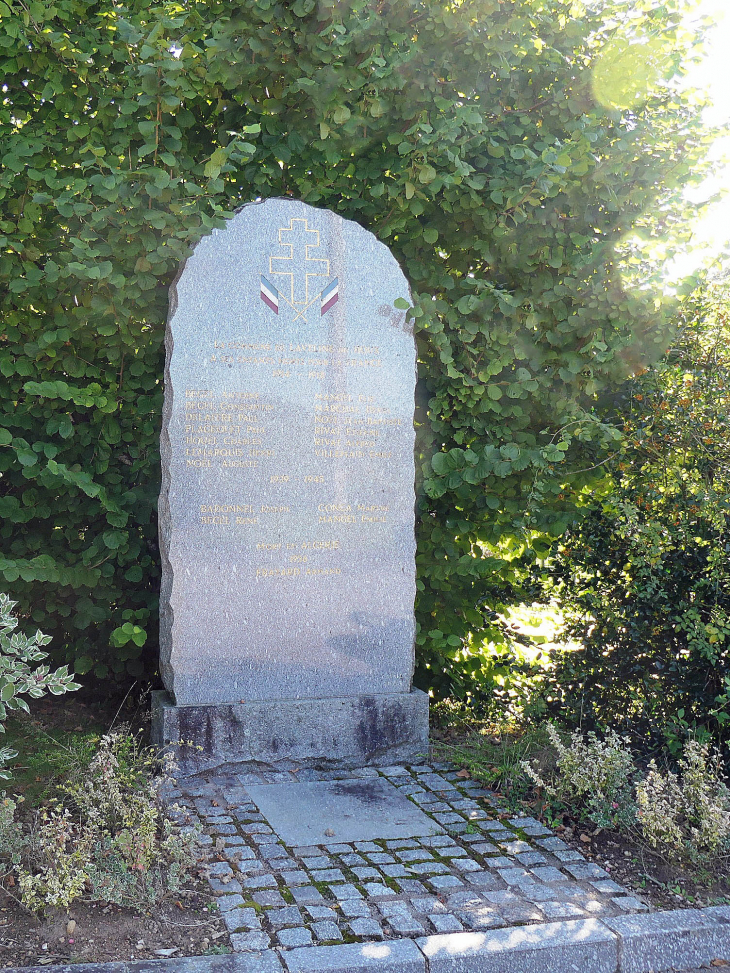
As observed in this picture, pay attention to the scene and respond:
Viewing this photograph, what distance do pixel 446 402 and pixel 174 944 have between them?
3250 millimetres

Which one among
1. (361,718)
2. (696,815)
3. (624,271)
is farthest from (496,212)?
(696,815)

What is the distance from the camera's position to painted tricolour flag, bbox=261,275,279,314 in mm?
4582

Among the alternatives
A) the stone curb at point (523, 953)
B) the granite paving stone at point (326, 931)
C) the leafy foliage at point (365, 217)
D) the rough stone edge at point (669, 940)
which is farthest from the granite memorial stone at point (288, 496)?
the rough stone edge at point (669, 940)

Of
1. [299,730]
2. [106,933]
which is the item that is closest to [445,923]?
[106,933]

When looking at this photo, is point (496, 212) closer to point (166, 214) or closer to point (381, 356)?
point (381, 356)

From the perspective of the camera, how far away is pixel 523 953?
2.91 m

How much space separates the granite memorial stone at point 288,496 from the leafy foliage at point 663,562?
3.22ft

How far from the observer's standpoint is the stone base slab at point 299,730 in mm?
4359

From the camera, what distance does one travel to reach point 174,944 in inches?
113

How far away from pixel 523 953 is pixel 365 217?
13.2ft

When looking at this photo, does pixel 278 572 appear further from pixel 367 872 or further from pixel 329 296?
pixel 367 872

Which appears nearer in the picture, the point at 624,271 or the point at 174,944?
the point at 174,944

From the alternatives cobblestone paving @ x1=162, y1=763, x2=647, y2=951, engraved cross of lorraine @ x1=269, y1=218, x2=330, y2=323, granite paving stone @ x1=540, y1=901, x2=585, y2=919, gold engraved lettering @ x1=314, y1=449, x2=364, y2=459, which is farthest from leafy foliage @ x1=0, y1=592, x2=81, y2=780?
engraved cross of lorraine @ x1=269, y1=218, x2=330, y2=323

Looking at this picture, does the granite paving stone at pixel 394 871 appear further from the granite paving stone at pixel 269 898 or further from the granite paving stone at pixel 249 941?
the granite paving stone at pixel 249 941
